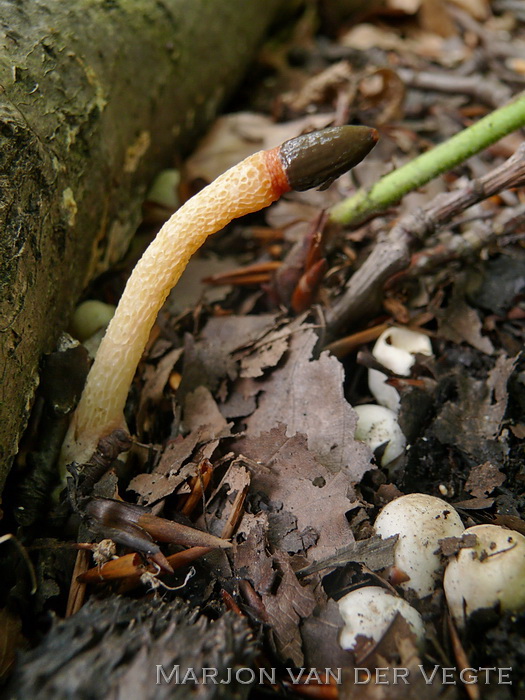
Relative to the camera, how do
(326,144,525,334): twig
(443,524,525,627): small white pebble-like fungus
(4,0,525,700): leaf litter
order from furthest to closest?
1. (326,144,525,334): twig
2. (4,0,525,700): leaf litter
3. (443,524,525,627): small white pebble-like fungus

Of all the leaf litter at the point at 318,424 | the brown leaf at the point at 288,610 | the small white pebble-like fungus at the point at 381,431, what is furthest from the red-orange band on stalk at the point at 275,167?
the brown leaf at the point at 288,610

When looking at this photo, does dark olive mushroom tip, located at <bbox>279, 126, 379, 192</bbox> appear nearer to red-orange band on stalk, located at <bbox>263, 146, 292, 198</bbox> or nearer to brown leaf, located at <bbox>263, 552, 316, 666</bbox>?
red-orange band on stalk, located at <bbox>263, 146, 292, 198</bbox>

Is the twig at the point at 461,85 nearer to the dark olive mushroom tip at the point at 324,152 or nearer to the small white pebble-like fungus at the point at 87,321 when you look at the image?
the dark olive mushroom tip at the point at 324,152

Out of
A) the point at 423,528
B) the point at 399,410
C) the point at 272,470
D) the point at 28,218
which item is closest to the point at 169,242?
the point at 28,218

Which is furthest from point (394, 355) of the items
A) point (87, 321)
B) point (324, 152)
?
point (87, 321)

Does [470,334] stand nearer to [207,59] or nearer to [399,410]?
[399,410]

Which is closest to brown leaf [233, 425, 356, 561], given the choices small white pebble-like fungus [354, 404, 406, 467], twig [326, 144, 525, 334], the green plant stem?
small white pebble-like fungus [354, 404, 406, 467]

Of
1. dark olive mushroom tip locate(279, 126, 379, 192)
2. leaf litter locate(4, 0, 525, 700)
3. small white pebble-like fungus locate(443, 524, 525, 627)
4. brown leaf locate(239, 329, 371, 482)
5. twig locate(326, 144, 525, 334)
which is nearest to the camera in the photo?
small white pebble-like fungus locate(443, 524, 525, 627)
